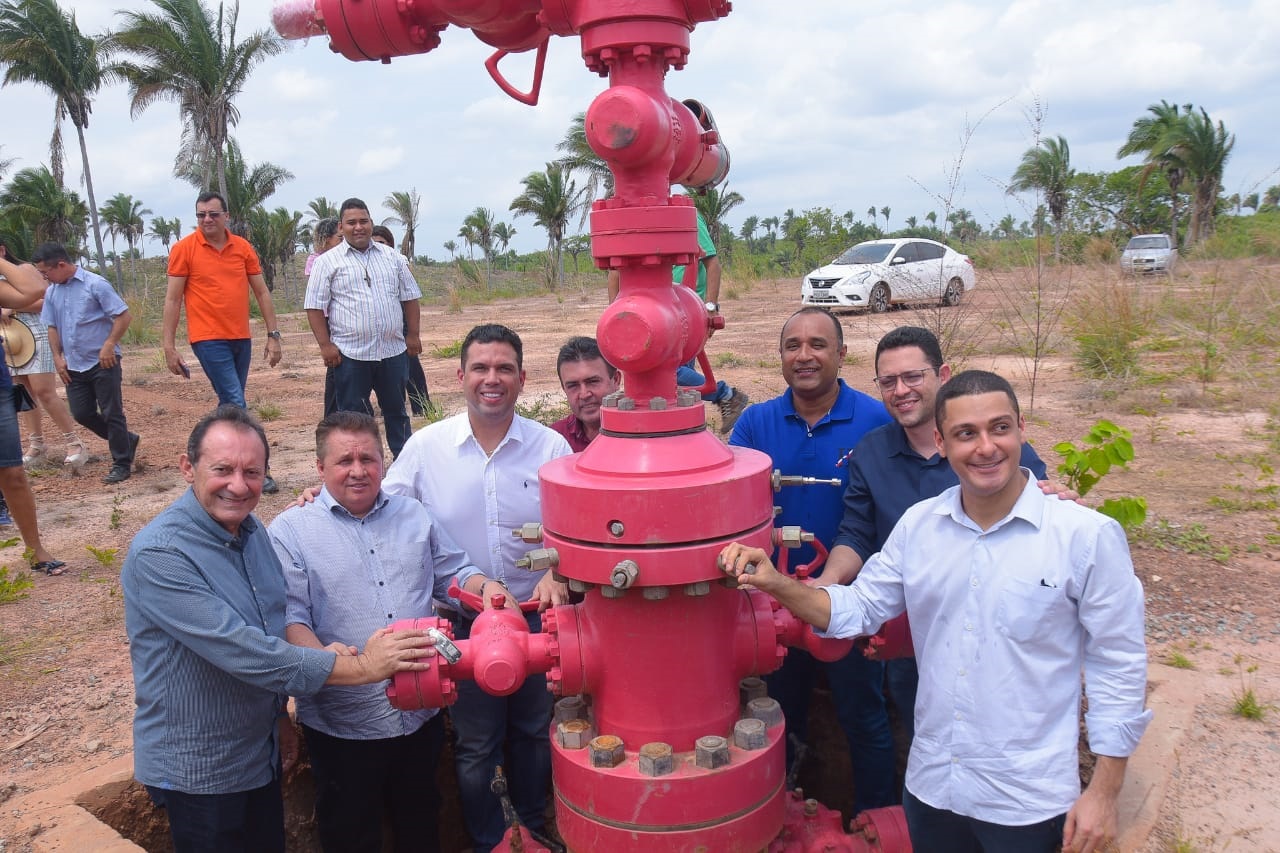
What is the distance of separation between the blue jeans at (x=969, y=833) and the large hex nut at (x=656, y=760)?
0.58 m

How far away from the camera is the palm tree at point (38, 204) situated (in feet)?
85.5

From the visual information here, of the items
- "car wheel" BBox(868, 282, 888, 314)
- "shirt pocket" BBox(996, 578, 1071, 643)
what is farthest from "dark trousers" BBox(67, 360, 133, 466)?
"car wheel" BBox(868, 282, 888, 314)

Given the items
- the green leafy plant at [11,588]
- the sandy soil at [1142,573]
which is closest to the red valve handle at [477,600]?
the sandy soil at [1142,573]

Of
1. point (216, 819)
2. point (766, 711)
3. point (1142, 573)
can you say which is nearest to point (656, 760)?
point (766, 711)

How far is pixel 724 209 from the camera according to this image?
1114 inches

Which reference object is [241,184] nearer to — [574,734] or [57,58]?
[57,58]

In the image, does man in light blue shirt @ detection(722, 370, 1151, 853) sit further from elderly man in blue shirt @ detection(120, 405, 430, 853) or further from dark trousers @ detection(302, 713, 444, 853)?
dark trousers @ detection(302, 713, 444, 853)

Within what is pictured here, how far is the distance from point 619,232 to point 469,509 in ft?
3.97

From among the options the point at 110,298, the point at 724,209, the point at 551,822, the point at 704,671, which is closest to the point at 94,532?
the point at 110,298

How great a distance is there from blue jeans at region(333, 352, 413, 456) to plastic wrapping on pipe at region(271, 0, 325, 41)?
11.4ft

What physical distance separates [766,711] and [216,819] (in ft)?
4.43

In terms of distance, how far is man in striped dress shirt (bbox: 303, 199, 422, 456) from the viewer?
516 centimetres

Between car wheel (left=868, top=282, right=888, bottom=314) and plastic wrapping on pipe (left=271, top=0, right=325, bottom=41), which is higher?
plastic wrapping on pipe (left=271, top=0, right=325, bottom=41)

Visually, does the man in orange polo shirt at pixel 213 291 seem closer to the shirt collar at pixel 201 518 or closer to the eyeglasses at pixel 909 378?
the shirt collar at pixel 201 518
